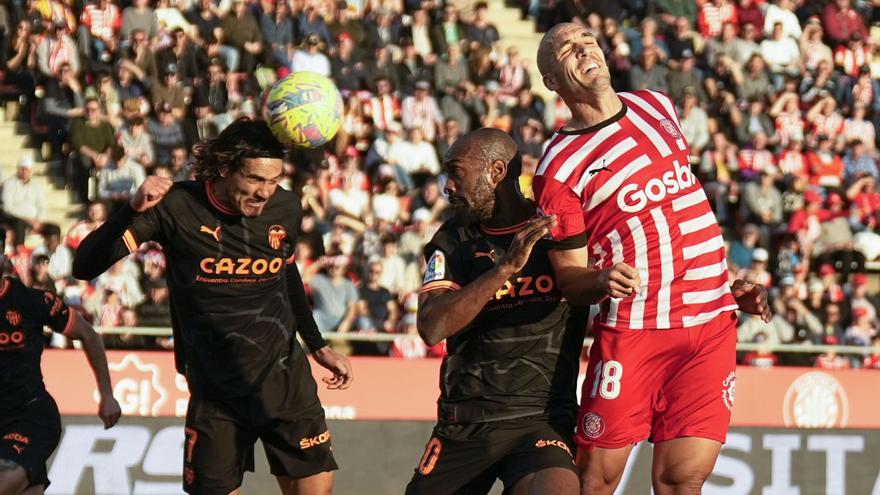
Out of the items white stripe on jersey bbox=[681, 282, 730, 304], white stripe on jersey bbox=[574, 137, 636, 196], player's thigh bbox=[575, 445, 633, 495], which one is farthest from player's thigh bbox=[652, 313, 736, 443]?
white stripe on jersey bbox=[574, 137, 636, 196]

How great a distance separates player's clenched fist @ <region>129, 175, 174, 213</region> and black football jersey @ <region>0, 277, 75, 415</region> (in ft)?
4.96

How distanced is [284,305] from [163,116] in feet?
27.5

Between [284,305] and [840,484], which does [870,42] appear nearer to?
[840,484]

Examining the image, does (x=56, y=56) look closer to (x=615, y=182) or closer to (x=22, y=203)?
(x=22, y=203)

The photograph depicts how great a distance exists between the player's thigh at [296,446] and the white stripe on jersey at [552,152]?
194 centimetres

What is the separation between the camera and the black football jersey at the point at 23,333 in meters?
7.73

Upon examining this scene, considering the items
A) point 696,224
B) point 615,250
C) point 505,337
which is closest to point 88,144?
point 505,337

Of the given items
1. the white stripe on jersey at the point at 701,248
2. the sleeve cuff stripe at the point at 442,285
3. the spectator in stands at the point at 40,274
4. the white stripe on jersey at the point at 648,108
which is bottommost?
the spectator in stands at the point at 40,274

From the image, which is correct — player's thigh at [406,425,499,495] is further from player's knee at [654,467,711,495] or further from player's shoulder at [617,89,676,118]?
player's shoulder at [617,89,676,118]

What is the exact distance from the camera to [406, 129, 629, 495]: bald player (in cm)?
622

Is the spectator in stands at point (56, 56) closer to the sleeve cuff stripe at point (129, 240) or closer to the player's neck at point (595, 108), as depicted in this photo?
the sleeve cuff stripe at point (129, 240)

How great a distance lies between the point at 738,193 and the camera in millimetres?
17938

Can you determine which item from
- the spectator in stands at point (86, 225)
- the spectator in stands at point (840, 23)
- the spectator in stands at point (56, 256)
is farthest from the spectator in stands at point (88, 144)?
the spectator in stands at point (840, 23)

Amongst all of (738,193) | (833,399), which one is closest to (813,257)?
(738,193)
